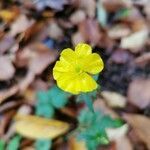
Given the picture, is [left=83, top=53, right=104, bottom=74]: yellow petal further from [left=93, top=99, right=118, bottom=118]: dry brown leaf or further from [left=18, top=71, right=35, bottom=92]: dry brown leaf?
[left=18, top=71, right=35, bottom=92]: dry brown leaf

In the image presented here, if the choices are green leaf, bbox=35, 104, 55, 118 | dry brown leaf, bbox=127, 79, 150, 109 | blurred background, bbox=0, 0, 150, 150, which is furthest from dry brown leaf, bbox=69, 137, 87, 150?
dry brown leaf, bbox=127, 79, 150, 109

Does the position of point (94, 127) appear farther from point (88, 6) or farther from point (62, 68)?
point (88, 6)

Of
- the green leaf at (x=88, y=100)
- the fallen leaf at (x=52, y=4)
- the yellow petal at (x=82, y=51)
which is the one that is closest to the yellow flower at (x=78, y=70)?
the yellow petal at (x=82, y=51)

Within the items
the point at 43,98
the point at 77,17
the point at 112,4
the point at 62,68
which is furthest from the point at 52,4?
the point at 62,68

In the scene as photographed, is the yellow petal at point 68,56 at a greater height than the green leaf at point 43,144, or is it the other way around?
the yellow petal at point 68,56

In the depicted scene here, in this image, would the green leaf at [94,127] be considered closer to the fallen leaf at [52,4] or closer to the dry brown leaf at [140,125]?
the dry brown leaf at [140,125]

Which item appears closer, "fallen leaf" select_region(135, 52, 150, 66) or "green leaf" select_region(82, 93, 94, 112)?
"green leaf" select_region(82, 93, 94, 112)

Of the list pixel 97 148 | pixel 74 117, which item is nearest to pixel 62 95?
pixel 74 117
